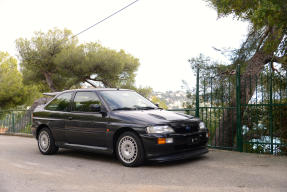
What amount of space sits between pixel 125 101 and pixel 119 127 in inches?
40.2

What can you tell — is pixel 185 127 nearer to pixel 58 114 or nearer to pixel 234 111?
pixel 58 114

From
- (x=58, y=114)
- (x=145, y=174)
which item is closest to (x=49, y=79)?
(x=58, y=114)

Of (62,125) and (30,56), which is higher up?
(30,56)

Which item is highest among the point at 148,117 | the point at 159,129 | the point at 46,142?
the point at 148,117

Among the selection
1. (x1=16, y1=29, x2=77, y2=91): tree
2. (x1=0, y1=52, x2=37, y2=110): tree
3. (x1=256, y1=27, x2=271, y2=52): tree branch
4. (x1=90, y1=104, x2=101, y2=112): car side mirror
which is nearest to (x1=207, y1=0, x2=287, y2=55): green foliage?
(x1=256, y1=27, x2=271, y2=52): tree branch

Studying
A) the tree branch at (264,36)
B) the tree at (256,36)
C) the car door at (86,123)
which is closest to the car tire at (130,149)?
the car door at (86,123)

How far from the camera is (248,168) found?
685 centimetres

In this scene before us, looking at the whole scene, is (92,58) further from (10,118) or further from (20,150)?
(20,150)

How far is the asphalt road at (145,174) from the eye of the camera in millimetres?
5434

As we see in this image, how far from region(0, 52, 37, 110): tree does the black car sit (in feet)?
110

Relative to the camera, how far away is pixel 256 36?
43.3ft

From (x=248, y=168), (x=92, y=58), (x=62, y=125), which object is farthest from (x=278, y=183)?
(x=92, y=58)

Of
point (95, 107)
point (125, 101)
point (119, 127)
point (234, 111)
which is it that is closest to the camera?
point (119, 127)

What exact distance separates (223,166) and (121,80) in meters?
24.4
